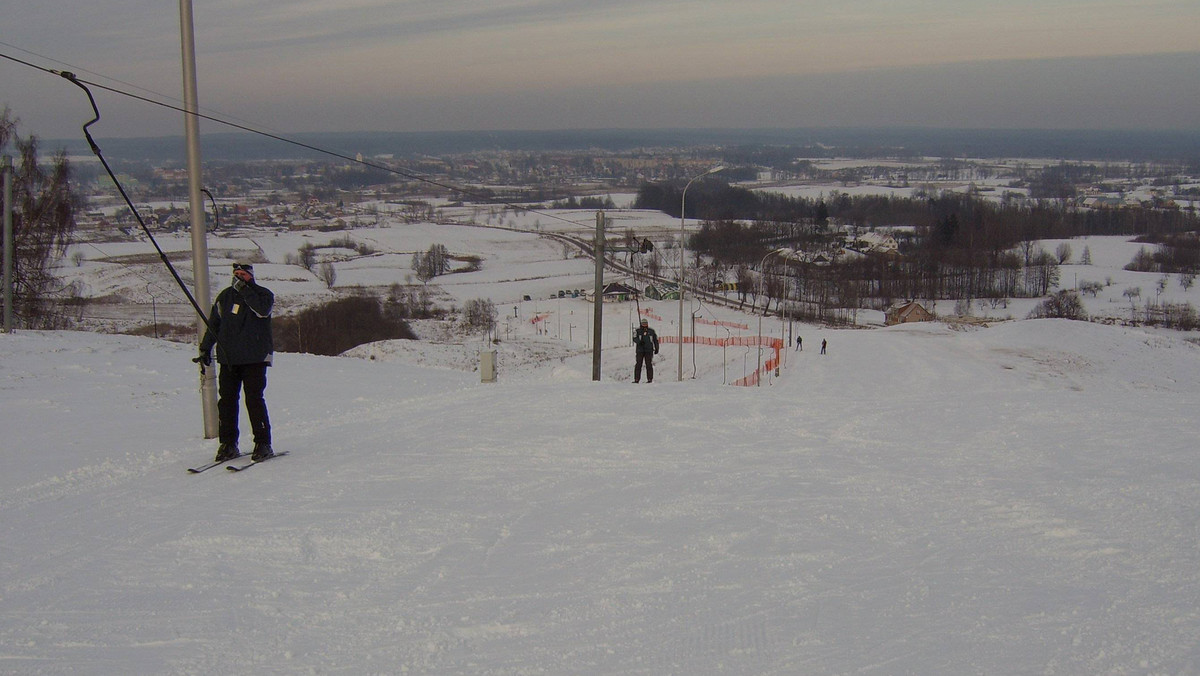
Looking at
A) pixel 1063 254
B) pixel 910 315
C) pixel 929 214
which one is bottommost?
pixel 910 315

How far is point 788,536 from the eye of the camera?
6246mm

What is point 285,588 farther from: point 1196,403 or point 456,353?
point 456,353

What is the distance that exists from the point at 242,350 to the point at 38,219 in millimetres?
26113

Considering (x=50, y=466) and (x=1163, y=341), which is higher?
(x=50, y=466)

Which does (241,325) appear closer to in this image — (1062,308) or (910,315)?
(910,315)

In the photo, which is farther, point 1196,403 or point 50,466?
point 1196,403

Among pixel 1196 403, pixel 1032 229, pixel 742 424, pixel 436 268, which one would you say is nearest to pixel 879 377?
pixel 1196 403

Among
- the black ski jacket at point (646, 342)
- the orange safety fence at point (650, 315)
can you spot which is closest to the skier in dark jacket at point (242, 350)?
the black ski jacket at point (646, 342)

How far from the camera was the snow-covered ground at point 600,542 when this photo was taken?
4.32 meters

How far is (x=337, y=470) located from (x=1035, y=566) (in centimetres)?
606

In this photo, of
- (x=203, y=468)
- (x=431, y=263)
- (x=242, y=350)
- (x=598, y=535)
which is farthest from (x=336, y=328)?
(x=598, y=535)

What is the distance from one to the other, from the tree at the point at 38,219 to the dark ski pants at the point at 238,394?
23.5 metres

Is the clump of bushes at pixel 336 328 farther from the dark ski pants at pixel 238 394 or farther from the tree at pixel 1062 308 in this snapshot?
the tree at pixel 1062 308

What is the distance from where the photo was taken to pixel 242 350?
8258 millimetres
